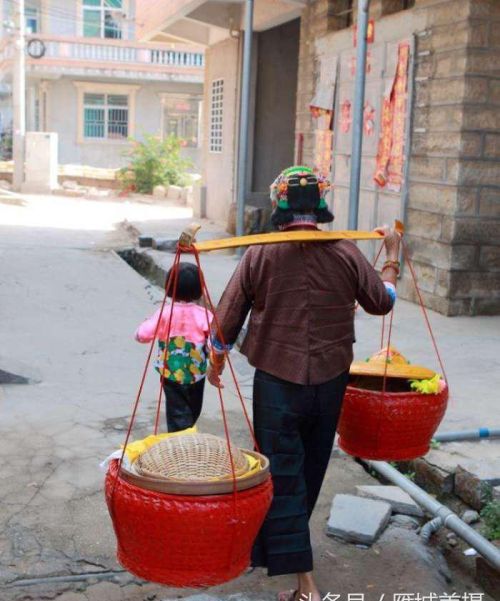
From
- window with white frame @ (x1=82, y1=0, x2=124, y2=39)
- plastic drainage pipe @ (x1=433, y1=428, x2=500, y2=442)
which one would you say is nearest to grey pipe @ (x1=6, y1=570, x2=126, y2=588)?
plastic drainage pipe @ (x1=433, y1=428, x2=500, y2=442)

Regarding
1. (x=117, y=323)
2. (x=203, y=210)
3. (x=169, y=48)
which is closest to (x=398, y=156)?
(x=117, y=323)

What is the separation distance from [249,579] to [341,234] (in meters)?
1.50

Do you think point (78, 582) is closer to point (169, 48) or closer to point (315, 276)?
point (315, 276)

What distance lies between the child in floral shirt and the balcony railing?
26079mm

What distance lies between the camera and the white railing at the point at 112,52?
1156 inches

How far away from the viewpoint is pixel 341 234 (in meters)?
3.16

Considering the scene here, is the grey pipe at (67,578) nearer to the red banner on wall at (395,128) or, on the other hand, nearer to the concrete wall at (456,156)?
the concrete wall at (456,156)

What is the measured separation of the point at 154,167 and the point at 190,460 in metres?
22.6

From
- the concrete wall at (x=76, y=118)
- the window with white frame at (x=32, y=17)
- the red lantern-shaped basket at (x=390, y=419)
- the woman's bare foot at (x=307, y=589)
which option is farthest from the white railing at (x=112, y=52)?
the woman's bare foot at (x=307, y=589)

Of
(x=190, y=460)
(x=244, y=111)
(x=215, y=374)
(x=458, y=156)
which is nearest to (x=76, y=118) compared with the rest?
(x=244, y=111)

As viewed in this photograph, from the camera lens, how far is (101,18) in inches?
1265

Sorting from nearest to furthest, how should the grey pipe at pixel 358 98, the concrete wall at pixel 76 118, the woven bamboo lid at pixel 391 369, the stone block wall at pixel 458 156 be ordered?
the woven bamboo lid at pixel 391 369, the grey pipe at pixel 358 98, the stone block wall at pixel 458 156, the concrete wall at pixel 76 118

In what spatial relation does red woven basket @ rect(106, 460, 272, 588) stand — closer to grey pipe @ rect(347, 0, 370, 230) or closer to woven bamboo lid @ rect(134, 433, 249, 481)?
woven bamboo lid @ rect(134, 433, 249, 481)

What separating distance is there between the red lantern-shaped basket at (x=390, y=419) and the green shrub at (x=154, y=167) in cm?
2164
